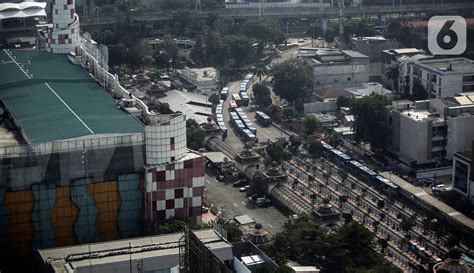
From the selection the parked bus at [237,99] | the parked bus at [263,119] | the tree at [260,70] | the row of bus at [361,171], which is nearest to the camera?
the row of bus at [361,171]

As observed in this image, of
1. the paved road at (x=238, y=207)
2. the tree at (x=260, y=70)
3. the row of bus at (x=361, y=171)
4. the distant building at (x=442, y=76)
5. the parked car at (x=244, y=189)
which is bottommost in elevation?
the paved road at (x=238, y=207)

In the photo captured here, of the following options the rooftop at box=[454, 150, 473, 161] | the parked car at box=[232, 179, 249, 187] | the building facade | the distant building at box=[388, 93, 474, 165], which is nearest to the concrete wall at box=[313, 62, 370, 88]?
the distant building at box=[388, 93, 474, 165]

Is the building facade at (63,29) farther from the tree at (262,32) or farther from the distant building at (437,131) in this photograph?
the tree at (262,32)

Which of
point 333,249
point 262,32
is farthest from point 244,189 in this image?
point 262,32

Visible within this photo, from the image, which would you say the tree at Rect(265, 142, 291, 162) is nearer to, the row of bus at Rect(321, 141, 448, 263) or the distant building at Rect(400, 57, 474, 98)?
the row of bus at Rect(321, 141, 448, 263)

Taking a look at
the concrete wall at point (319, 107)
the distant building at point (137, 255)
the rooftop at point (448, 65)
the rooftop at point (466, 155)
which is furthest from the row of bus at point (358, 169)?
the distant building at point (137, 255)

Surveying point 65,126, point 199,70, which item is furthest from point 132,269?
point 199,70
